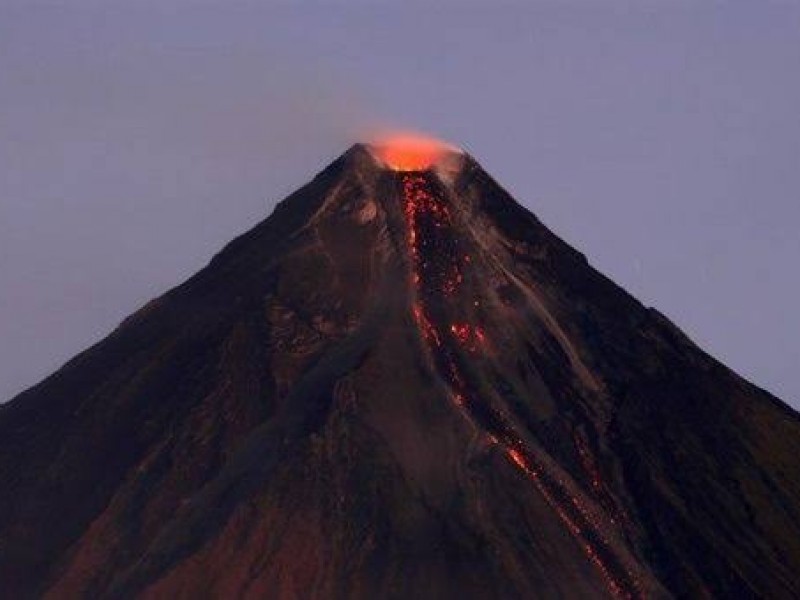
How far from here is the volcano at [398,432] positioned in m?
145

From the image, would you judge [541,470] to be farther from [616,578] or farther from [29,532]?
[29,532]

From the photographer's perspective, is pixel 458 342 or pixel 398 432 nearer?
pixel 398 432

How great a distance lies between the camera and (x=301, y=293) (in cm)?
15612

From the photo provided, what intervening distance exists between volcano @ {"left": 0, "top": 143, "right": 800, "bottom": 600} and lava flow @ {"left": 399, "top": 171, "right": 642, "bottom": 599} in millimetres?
114

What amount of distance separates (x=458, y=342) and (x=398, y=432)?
6.59m

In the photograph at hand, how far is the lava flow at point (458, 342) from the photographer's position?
147250 mm

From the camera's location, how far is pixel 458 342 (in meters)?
154

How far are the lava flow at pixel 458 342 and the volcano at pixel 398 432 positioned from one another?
0.11m

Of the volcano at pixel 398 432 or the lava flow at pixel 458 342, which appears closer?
the volcano at pixel 398 432

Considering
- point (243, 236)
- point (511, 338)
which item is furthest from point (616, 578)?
point (243, 236)

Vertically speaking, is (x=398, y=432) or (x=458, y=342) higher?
(x=458, y=342)

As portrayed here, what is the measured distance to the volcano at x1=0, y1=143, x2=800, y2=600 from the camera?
476ft

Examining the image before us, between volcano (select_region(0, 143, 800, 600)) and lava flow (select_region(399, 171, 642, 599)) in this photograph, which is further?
lava flow (select_region(399, 171, 642, 599))

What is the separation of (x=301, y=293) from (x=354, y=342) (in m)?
3.34
